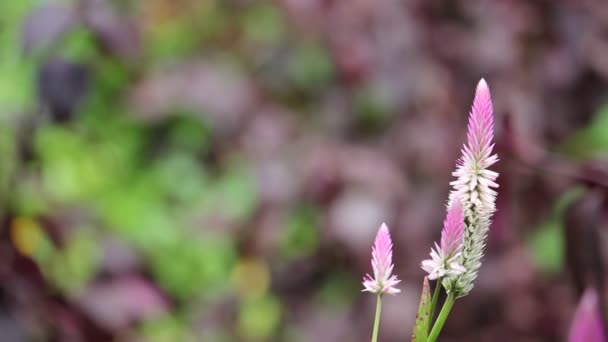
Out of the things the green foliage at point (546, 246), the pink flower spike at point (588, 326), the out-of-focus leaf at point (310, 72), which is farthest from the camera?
the out-of-focus leaf at point (310, 72)

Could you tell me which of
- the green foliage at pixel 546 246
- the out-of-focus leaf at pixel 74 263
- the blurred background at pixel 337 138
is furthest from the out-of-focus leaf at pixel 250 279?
the green foliage at pixel 546 246

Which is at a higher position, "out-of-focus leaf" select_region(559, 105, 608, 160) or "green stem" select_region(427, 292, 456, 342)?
"out-of-focus leaf" select_region(559, 105, 608, 160)

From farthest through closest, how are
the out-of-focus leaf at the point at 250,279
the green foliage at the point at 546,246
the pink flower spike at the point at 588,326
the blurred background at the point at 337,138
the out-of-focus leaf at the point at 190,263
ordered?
the out-of-focus leaf at the point at 190,263
the out-of-focus leaf at the point at 250,279
the green foliage at the point at 546,246
the blurred background at the point at 337,138
the pink flower spike at the point at 588,326

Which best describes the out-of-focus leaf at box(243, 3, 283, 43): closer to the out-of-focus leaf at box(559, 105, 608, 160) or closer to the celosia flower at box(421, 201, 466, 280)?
the out-of-focus leaf at box(559, 105, 608, 160)

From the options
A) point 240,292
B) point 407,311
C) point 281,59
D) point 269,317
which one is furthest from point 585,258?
point 269,317

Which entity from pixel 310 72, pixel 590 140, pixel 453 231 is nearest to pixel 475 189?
pixel 453 231

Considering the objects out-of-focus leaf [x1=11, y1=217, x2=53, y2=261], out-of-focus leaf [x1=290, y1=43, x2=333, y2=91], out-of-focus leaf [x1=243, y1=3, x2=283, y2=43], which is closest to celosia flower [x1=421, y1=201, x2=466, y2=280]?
out-of-focus leaf [x1=11, y1=217, x2=53, y2=261]

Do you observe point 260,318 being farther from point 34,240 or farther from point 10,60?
point 10,60

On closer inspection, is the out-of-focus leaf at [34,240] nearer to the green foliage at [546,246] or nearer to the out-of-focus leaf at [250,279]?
the out-of-focus leaf at [250,279]
